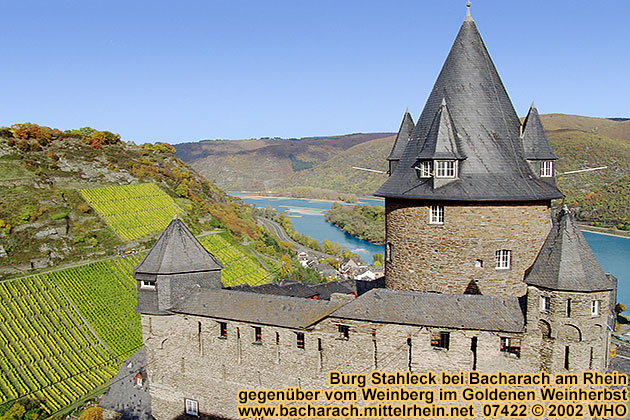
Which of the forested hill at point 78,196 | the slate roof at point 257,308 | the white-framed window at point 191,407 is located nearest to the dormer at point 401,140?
the slate roof at point 257,308

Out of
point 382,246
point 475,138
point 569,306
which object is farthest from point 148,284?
point 382,246

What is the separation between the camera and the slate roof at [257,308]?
Result: 49.6ft

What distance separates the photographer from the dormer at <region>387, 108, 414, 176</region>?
18625 millimetres

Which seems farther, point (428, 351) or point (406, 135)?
point (406, 135)

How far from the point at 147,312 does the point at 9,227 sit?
28.8m

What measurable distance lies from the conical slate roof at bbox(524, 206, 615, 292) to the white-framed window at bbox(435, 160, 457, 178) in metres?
3.23

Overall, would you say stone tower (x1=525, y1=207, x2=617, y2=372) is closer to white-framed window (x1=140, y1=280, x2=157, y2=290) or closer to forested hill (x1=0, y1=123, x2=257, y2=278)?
white-framed window (x1=140, y1=280, x2=157, y2=290)

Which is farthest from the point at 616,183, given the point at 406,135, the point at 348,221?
the point at 406,135

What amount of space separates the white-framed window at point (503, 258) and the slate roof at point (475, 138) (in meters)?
1.61

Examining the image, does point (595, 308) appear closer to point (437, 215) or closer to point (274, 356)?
point (437, 215)

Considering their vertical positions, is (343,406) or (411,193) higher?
(411,193)

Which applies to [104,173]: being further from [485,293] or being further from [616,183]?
[616,183]

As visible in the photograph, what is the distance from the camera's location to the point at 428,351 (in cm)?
1395

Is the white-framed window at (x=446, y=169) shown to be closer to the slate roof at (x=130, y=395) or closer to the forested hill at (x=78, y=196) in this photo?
the slate roof at (x=130, y=395)
